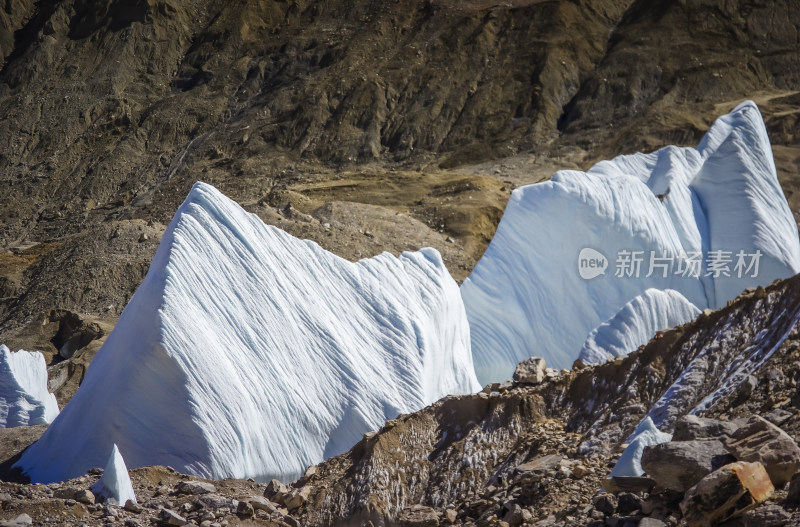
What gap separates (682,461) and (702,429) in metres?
0.50

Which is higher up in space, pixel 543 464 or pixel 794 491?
pixel 543 464

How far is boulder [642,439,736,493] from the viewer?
6.02 metres

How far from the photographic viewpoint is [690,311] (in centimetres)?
1473

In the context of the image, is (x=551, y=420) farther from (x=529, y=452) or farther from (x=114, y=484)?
(x=114, y=484)

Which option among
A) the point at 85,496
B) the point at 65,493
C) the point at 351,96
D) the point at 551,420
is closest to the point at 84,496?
the point at 85,496

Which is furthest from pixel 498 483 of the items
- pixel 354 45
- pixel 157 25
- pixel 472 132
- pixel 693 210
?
pixel 157 25

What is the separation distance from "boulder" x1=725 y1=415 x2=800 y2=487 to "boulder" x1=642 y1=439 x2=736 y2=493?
0.37 ft

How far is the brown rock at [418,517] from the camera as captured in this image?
7719 millimetres

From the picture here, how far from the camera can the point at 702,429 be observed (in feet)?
21.3

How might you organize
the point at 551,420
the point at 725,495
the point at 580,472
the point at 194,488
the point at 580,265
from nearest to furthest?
1. the point at 725,495
2. the point at 580,472
3. the point at 194,488
4. the point at 551,420
5. the point at 580,265

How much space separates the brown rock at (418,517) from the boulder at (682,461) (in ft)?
6.66

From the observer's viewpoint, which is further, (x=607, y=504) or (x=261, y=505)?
(x=261, y=505)

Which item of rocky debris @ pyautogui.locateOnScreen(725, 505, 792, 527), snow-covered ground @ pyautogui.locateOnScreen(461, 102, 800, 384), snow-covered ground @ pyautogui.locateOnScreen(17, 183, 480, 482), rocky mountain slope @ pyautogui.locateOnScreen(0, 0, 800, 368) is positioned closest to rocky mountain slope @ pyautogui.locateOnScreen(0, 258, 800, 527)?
rocky debris @ pyautogui.locateOnScreen(725, 505, 792, 527)

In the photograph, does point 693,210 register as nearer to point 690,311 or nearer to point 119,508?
point 690,311
